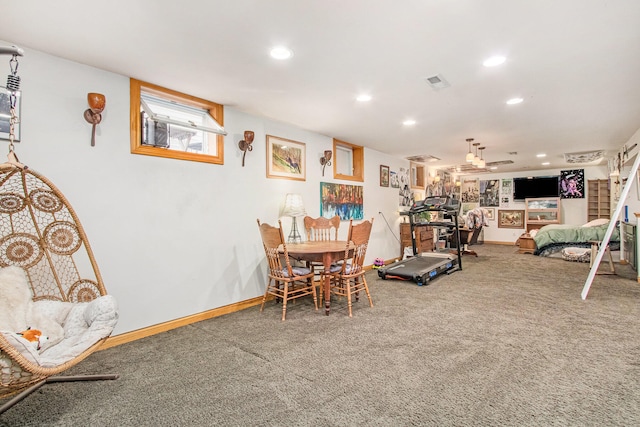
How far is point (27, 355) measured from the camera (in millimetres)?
1452

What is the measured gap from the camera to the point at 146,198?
2904 millimetres

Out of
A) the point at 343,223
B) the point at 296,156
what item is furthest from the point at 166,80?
the point at 343,223

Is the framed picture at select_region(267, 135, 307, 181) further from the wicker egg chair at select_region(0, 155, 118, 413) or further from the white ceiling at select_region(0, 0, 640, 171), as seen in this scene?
the wicker egg chair at select_region(0, 155, 118, 413)

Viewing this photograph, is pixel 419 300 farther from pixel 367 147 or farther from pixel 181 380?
pixel 367 147

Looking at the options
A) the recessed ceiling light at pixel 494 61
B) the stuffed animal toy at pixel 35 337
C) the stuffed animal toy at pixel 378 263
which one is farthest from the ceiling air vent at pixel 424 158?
the stuffed animal toy at pixel 35 337

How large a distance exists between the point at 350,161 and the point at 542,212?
6.87m

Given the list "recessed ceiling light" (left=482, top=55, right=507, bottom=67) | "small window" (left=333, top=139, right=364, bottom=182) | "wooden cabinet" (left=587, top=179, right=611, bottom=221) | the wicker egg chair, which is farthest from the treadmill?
"wooden cabinet" (left=587, top=179, right=611, bottom=221)

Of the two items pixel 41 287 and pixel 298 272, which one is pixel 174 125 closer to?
pixel 41 287

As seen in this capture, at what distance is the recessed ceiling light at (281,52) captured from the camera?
7.59 feet

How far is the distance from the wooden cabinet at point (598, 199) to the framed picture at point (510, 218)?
1584 millimetres

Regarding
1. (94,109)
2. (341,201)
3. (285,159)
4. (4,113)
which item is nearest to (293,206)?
(285,159)

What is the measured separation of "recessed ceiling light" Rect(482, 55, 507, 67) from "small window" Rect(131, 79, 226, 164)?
2.47 meters

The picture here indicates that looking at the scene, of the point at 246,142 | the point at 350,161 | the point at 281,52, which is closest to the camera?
the point at 281,52

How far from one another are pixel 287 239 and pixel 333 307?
1.16m
